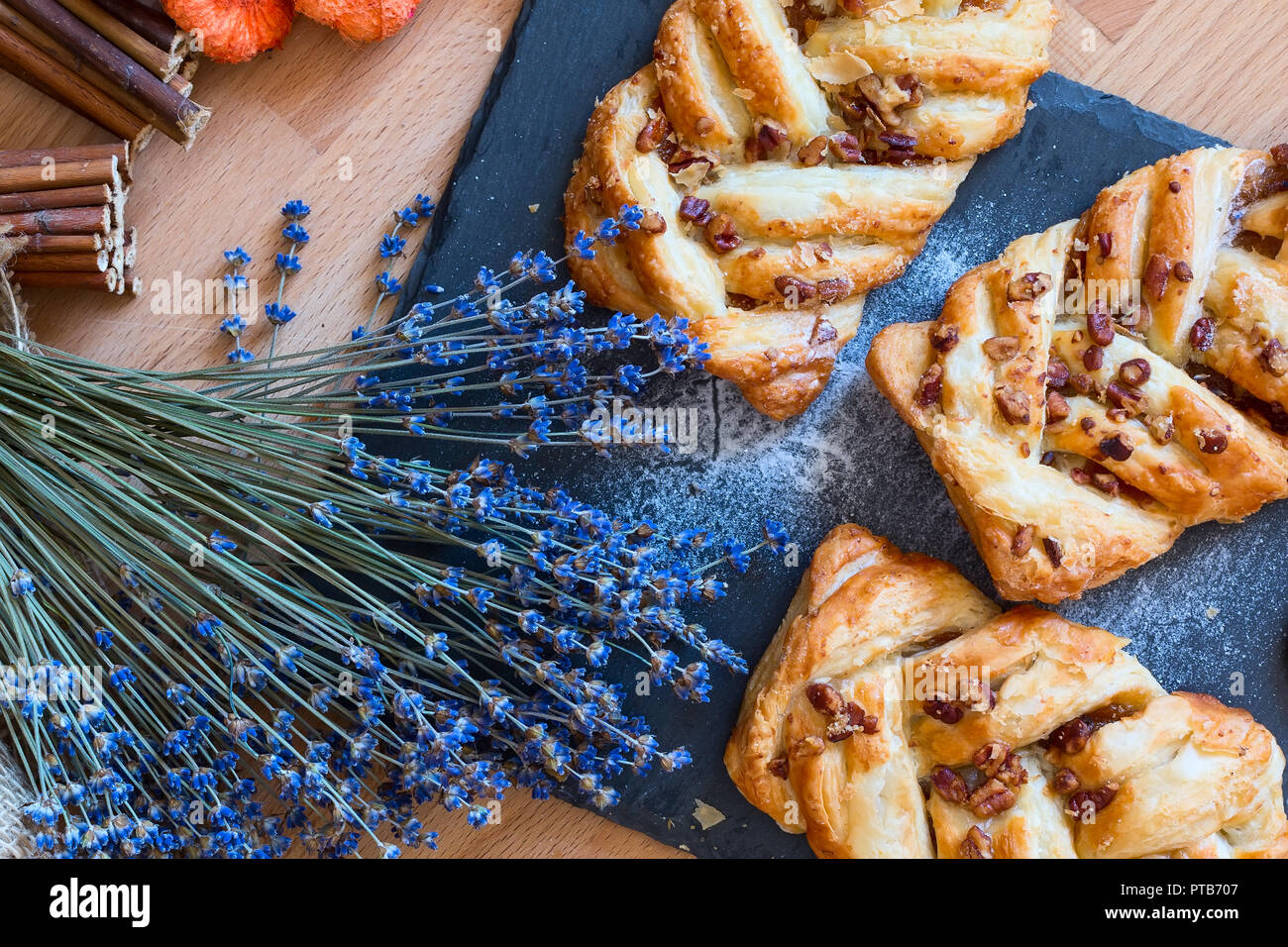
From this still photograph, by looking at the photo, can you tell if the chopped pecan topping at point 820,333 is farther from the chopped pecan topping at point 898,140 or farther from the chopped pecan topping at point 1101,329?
the chopped pecan topping at point 1101,329

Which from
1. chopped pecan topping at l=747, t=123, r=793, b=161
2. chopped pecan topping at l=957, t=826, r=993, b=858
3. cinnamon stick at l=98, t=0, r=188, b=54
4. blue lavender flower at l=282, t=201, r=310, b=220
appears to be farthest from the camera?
blue lavender flower at l=282, t=201, r=310, b=220

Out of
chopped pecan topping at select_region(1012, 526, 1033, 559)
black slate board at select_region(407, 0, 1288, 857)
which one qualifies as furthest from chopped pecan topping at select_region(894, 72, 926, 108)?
chopped pecan topping at select_region(1012, 526, 1033, 559)

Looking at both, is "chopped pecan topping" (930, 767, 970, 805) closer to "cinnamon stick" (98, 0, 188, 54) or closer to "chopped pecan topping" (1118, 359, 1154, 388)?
"chopped pecan topping" (1118, 359, 1154, 388)

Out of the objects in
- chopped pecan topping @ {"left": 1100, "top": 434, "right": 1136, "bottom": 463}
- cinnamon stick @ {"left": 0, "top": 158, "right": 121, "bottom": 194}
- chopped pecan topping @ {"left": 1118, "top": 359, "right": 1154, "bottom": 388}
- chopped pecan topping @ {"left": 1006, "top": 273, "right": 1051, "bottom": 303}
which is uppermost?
cinnamon stick @ {"left": 0, "top": 158, "right": 121, "bottom": 194}

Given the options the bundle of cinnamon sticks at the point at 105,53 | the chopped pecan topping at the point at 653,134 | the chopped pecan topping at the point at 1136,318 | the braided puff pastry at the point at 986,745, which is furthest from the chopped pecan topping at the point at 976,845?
the bundle of cinnamon sticks at the point at 105,53

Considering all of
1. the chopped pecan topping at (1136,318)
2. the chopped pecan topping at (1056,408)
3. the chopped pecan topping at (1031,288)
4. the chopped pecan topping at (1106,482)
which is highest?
the chopped pecan topping at (1031,288)

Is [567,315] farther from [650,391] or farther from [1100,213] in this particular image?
[1100,213]
